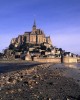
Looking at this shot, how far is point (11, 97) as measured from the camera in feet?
60.1

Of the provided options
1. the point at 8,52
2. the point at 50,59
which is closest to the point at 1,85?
the point at 50,59

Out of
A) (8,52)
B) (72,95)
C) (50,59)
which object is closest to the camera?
(72,95)

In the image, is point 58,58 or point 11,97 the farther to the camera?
point 58,58

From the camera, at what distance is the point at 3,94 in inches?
757

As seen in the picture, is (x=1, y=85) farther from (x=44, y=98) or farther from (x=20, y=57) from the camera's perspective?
(x=20, y=57)

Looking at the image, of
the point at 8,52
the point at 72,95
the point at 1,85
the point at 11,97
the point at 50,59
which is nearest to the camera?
the point at 11,97

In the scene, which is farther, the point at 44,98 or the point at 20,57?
the point at 20,57

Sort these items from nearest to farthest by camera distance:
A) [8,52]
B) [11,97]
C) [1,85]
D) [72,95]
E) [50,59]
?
[11,97]
[72,95]
[1,85]
[50,59]
[8,52]

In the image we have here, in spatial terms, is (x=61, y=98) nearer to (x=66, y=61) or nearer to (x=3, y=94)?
(x=3, y=94)

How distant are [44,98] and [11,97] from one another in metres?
2.07

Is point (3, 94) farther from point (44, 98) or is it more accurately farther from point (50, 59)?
point (50, 59)

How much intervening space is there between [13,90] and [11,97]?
2551 millimetres

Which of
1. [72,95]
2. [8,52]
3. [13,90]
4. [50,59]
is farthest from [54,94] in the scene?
[8,52]

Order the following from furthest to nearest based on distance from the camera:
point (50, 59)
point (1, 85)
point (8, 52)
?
point (8, 52) → point (50, 59) → point (1, 85)
